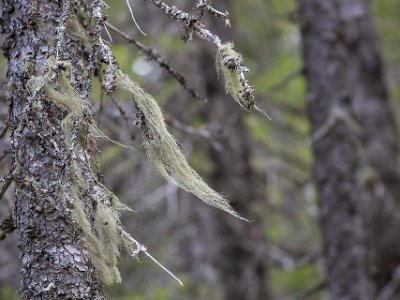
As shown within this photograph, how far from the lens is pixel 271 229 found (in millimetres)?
9945

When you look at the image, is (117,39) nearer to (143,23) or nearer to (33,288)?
(143,23)

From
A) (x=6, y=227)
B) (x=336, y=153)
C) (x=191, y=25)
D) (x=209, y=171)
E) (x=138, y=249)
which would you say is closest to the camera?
(x=138, y=249)

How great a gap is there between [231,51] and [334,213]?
135 inches

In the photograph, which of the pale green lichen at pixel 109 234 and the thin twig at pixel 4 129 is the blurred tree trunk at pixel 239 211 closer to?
the thin twig at pixel 4 129

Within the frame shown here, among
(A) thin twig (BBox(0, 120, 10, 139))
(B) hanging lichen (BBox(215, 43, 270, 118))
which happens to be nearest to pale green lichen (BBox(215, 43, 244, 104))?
(B) hanging lichen (BBox(215, 43, 270, 118))

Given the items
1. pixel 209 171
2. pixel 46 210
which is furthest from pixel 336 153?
pixel 46 210

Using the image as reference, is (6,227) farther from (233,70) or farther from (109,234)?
(233,70)

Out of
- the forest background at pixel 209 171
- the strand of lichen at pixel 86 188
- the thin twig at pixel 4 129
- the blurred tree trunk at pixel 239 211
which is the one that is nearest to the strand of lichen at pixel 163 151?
the strand of lichen at pixel 86 188

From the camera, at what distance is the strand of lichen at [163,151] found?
210cm

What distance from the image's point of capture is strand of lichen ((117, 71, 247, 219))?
210cm

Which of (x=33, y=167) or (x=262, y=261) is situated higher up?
(x=33, y=167)

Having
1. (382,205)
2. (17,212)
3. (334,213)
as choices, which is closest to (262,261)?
(382,205)

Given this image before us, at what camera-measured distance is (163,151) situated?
2.12 m

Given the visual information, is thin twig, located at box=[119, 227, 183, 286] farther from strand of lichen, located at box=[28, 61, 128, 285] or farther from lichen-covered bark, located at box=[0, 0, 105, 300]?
lichen-covered bark, located at box=[0, 0, 105, 300]
